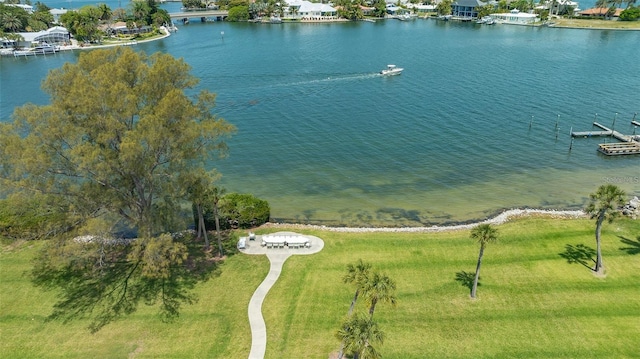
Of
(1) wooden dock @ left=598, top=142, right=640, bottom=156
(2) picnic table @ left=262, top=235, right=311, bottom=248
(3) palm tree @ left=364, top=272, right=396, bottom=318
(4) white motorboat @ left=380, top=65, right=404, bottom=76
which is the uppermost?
(4) white motorboat @ left=380, top=65, right=404, bottom=76

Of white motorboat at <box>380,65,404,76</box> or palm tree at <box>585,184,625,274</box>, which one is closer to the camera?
palm tree at <box>585,184,625,274</box>

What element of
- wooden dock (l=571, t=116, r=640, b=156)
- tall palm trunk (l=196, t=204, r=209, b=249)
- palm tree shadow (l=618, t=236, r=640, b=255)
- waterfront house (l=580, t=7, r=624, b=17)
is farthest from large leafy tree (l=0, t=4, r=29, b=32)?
waterfront house (l=580, t=7, r=624, b=17)

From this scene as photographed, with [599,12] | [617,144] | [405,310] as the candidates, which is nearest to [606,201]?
[405,310]

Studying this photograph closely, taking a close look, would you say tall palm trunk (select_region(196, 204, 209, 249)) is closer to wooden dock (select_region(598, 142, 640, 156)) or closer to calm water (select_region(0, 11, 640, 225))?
calm water (select_region(0, 11, 640, 225))

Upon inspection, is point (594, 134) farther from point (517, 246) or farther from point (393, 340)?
point (393, 340)

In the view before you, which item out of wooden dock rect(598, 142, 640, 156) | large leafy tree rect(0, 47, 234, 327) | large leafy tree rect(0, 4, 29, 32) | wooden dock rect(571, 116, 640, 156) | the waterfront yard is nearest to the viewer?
large leafy tree rect(0, 47, 234, 327)

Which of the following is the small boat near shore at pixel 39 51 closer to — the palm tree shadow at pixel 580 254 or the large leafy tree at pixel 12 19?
the large leafy tree at pixel 12 19
